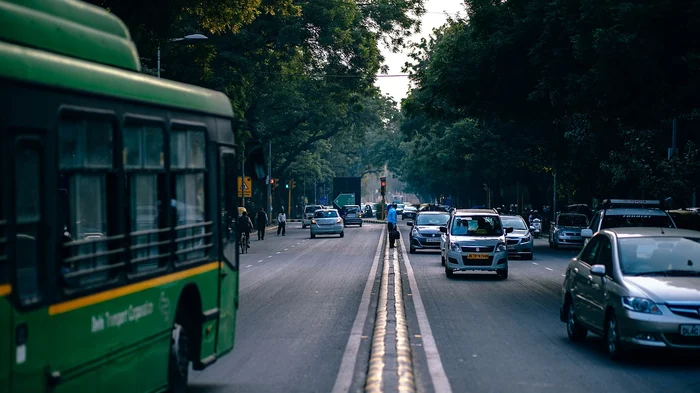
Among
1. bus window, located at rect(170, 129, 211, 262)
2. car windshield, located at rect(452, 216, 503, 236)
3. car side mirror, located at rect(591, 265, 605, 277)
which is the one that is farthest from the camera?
car windshield, located at rect(452, 216, 503, 236)

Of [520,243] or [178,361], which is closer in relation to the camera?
[178,361]

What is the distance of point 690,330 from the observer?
11703 mm

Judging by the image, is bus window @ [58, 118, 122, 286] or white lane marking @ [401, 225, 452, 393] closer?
bus window @ [58, 118, 122, 286]

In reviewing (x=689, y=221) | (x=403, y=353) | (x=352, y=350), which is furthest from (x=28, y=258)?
(x=689, y=221)

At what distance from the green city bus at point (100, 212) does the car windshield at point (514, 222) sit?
2827cm

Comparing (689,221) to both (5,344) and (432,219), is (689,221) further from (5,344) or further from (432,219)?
(5,344)

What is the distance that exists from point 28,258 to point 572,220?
41331mm

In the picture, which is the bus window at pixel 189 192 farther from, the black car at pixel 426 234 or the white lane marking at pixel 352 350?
the black car at pixel 426 234

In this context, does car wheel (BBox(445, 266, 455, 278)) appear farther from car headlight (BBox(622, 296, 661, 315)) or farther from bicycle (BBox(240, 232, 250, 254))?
bicycle (BBox(240, 232, 250, 254))

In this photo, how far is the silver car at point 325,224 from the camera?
59438 mm

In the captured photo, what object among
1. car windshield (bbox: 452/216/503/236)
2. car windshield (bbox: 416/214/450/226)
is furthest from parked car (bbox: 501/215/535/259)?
car windshield (bbox: 452/216/503/236)

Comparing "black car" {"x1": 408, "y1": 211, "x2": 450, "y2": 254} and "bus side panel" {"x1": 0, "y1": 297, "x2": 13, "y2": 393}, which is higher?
"bus side panel" {"x1": 0, "y1": 297, "x2": 13, "y2": 393}

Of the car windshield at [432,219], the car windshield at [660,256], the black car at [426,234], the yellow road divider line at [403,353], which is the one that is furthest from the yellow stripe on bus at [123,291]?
the car windshield at [432,219]

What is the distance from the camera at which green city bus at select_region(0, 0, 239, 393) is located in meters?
6.12
